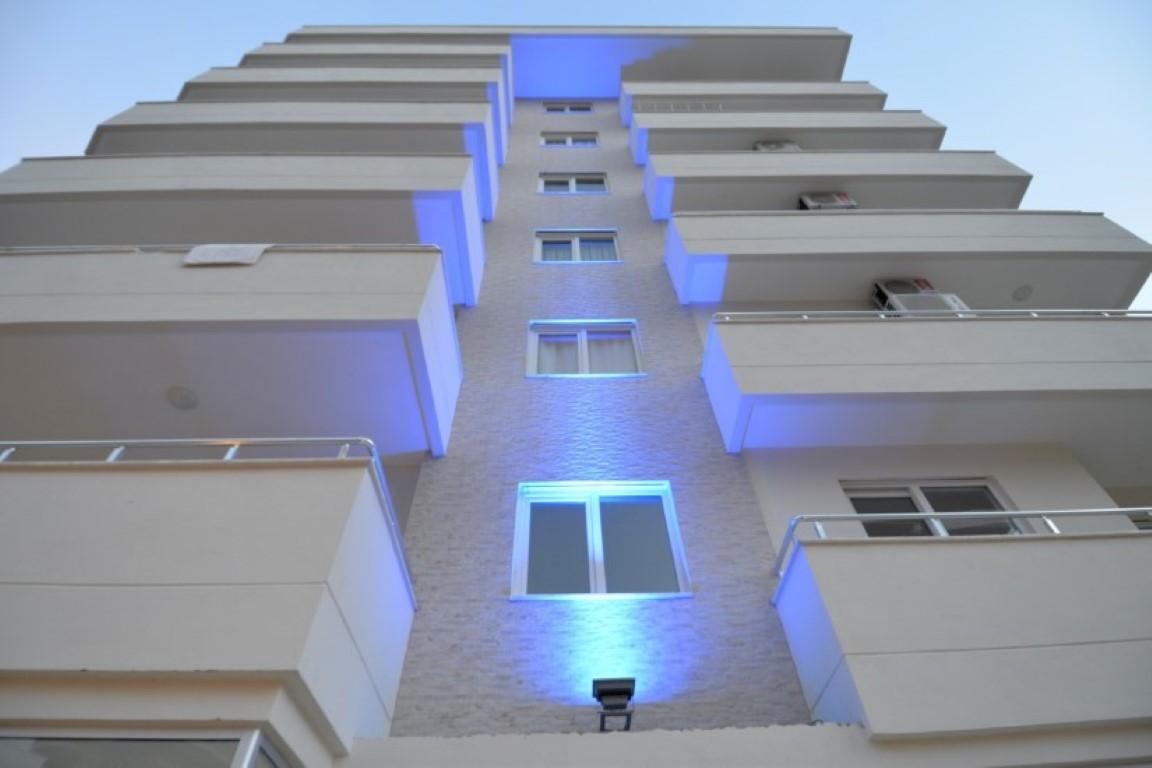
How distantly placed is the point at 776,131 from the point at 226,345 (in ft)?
45.5

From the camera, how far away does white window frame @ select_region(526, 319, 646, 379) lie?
33.8 ft

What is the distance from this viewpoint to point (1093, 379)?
8.59 m

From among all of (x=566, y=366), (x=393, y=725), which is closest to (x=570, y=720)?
(x=393, y=725)

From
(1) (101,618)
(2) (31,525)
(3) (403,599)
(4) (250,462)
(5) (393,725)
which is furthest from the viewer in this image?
(3) (403,599)

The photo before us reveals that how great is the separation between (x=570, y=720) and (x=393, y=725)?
62.3 inches

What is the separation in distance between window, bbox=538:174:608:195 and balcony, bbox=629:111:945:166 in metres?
1.22

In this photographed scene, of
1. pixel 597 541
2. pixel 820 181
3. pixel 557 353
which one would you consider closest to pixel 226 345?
pixel 597 541

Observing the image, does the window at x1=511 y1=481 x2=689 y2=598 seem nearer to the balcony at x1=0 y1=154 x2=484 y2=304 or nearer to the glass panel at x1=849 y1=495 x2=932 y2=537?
the glass panel at x1=849 y1=495 x2=932 y2=537

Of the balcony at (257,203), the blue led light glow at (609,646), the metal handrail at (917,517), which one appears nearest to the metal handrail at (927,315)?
the metal handrail at (917,517)

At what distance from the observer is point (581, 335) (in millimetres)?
11242

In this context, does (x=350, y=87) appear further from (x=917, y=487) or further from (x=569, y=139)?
(x=917, y=487)

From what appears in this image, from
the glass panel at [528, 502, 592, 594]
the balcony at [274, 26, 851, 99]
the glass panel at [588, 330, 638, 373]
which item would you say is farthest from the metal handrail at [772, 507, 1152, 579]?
the balcony at [274, 26, 851, 99]

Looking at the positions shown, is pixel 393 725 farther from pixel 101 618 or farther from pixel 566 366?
pixel 566 366

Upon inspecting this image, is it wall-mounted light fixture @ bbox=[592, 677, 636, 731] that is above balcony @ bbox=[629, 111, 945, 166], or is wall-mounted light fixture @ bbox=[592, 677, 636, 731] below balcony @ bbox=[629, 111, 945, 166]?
below
